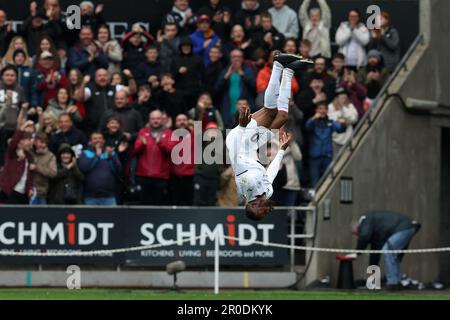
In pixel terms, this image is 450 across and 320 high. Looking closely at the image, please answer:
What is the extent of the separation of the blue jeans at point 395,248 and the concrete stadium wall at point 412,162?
36.0 inches

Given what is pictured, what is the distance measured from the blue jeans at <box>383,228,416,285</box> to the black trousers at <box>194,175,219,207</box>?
12.3 ft

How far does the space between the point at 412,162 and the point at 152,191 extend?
6.76 meters

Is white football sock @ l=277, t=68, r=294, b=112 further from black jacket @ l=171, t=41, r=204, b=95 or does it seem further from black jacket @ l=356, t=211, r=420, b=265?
black jacket @ l=356, t=211, r=420, b=265

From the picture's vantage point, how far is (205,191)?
1163 inches

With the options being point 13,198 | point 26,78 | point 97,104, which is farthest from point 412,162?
point 13,198

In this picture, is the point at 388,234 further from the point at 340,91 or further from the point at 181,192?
the point at 181,192

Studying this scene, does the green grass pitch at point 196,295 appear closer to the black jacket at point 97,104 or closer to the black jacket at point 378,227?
the black jacket at point 378,227

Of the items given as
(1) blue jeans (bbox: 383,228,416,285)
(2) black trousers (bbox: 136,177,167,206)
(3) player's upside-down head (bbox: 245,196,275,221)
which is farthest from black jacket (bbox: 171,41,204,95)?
(3) player's upside-down head (bbox: 245,196,275,221)

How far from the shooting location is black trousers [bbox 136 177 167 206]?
96.5 ft

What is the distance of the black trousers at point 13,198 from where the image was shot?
29297 mm

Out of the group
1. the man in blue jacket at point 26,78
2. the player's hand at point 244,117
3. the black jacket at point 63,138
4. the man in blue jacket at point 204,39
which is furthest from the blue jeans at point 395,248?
the player's hand at point 244,117

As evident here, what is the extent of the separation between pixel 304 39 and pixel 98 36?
4299mm
